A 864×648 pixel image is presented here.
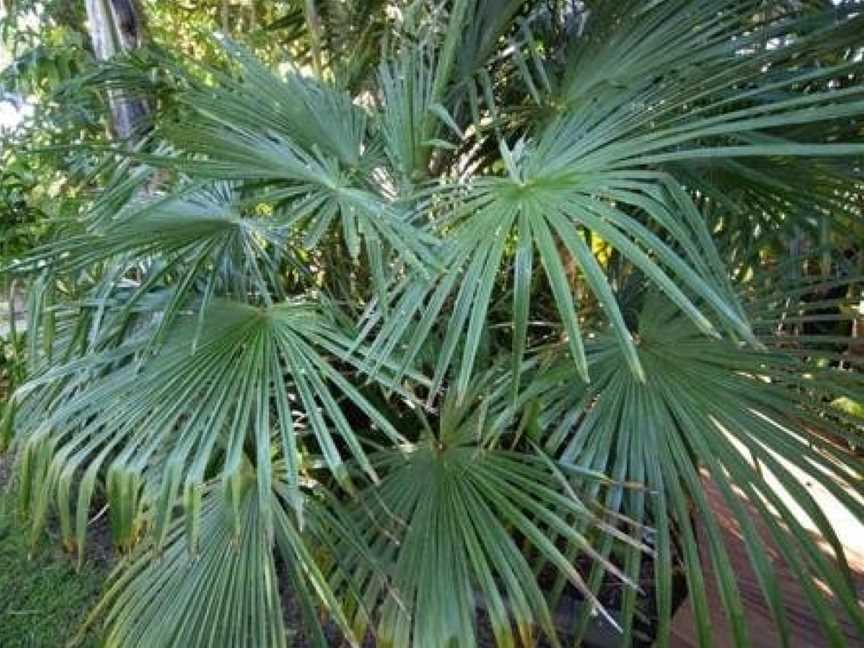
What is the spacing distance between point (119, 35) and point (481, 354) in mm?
1458

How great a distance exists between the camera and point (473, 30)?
4.21ft

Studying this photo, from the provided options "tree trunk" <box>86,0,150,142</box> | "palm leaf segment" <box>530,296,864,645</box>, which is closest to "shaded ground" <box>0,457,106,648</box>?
"tree trunk" <box>86,0,150,142</box>

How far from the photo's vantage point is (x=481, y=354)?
3.70ft

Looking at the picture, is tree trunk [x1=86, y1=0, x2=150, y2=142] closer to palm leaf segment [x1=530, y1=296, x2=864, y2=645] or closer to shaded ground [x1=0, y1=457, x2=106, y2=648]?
shaded ground [x1=0, y1=457, x2=106, y2=648]

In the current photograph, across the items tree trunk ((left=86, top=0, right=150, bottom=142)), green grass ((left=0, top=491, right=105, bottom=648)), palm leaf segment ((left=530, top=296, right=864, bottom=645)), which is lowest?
green grass ((left=0, top=491, right=105, bottom=648))

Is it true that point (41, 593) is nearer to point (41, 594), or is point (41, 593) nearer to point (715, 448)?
point (41, 594)

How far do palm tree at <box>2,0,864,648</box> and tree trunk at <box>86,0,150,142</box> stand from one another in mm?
A: 617

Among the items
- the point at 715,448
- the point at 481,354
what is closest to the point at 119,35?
the point at 481,354

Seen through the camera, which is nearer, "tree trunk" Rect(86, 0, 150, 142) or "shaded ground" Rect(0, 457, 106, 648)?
"shaded ground" Rect(0, 457, 106, 648)

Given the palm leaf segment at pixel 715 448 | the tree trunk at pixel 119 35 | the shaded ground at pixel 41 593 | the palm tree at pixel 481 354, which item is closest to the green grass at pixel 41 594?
the shaded ground at pixel 41 593

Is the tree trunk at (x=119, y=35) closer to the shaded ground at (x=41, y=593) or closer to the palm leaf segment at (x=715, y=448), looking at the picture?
the shaded ground at (x=41, y=593)

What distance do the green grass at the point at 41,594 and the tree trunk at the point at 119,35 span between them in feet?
3.47

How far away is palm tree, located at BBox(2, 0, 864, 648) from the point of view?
0.77 m

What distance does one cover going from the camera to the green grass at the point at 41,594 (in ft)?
5.19
